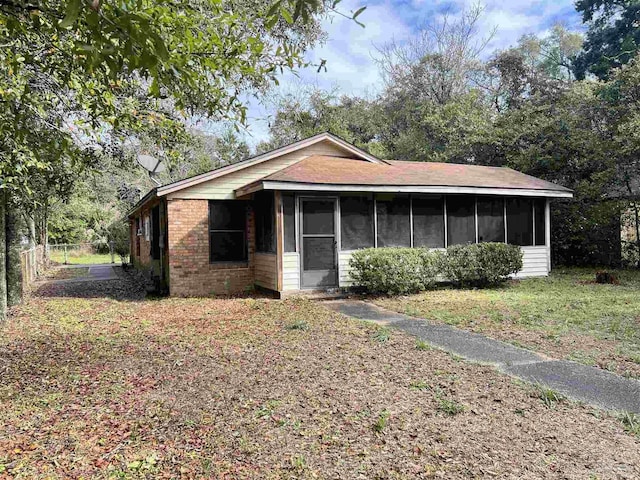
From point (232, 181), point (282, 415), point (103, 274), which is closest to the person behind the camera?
point (282, 415)

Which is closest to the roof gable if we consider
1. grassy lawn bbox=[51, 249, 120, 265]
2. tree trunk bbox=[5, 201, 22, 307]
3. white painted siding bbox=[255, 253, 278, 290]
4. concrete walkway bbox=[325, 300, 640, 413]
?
white painted siding bbox=[255, 253, 278, 290]

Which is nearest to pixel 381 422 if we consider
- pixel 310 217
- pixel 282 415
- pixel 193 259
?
pixel 282 415

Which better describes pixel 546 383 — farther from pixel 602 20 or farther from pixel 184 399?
pixel 602 20

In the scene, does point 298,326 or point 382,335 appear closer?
point 382,335

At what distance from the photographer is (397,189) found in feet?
36.8

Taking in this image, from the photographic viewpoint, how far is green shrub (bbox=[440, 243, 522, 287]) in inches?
458

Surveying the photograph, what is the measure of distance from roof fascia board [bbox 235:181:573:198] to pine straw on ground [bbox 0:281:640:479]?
439 cm

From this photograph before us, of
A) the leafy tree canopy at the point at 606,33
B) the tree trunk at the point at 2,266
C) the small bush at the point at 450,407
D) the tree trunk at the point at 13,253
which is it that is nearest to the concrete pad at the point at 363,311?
the small bush at the point at 450,407

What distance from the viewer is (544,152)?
1684 cm

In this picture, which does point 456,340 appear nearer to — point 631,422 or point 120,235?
point 631,422

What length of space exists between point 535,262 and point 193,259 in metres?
9.45

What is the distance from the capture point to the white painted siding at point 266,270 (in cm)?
1068

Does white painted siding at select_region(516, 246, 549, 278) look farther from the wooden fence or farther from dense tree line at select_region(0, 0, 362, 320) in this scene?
the wooden fence

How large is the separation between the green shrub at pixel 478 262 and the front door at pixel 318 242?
281cm
